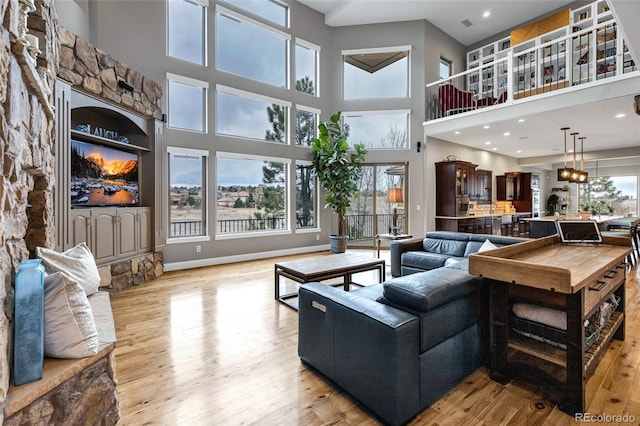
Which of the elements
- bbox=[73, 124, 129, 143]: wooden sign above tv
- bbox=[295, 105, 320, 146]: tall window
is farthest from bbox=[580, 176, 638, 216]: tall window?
bbox=[73, 124, 129, 143]: wooden sign above tv

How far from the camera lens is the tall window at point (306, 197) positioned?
7.36 metres

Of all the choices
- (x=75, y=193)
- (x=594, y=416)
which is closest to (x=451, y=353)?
(x=594, y=416)

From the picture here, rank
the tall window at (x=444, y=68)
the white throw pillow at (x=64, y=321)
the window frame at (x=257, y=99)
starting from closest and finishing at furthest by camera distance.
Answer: the white throw pillow at (x=64, y=321) → the window frame at (x=257, y=99) → the tall window at (x=444, y=68)

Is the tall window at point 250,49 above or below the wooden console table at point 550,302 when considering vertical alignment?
above

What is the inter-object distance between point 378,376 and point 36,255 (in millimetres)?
2270

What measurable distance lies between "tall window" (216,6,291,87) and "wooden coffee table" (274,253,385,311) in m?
4.49

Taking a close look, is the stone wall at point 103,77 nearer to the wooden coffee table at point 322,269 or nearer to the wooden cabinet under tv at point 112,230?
the wooden cabinet under tv at point 112,230

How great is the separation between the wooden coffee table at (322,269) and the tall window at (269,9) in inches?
220

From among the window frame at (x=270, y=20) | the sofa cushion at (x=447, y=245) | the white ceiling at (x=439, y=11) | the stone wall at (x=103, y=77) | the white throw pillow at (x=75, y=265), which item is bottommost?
the sofa cushion at (x=447, y=245)

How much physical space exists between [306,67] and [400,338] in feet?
23.8

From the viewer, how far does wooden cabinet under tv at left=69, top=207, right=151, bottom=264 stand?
12.3 ft

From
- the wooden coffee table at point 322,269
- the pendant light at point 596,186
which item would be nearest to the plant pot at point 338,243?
the wooden coffee table at point 322,269

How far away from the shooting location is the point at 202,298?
391cm

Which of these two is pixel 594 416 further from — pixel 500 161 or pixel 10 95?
pixel 500 161
